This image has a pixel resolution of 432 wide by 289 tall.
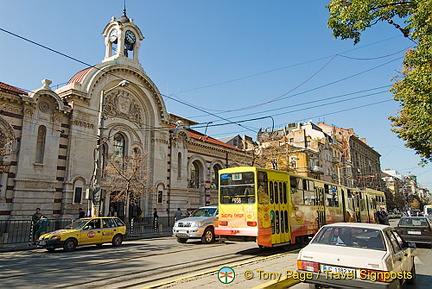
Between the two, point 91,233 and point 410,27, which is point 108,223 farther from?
point 410,27

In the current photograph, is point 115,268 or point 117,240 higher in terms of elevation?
point 117,240

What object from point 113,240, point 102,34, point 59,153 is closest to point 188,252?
point 113,240

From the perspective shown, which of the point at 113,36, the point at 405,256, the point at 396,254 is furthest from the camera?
the point at 113,36

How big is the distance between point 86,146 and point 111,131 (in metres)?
2.47

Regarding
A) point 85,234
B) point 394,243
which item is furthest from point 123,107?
point 394,243

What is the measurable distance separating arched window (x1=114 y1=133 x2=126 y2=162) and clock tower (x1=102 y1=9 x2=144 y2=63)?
6.75 metres

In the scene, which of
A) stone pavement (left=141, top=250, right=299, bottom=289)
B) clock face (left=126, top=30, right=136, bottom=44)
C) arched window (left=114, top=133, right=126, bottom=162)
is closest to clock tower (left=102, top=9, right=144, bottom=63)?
clock face (left=126, top=30, right=136, bottom=44)

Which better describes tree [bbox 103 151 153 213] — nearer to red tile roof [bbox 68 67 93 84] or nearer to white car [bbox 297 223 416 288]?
red tile roof [bbox 68 67 93 84]

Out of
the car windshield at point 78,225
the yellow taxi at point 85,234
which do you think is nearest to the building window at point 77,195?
the yellow taxi at point 85,234

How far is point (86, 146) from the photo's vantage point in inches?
897

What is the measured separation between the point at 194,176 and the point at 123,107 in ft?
37.6

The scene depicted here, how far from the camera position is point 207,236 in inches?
631

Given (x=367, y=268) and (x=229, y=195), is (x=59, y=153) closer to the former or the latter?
(x=229, y=195)

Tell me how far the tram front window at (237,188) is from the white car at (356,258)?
5243mm
